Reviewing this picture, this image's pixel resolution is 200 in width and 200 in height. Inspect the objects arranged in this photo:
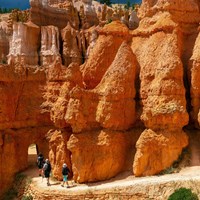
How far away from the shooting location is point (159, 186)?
51.0ft

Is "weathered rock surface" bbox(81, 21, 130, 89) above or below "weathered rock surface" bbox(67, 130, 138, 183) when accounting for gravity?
above

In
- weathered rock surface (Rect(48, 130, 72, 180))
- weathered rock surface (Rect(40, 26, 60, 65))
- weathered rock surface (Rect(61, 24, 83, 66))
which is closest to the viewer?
weathered rock surface (Rect(48, 130, 72, 180))

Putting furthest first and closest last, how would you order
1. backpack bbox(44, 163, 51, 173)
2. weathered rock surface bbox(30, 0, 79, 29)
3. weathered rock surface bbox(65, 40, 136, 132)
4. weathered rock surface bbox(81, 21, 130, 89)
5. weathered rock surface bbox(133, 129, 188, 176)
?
weathered rock surface bbox(30, 0, 79, 29), weathered rock surface bbox(81, 21, 130, 89), backpack bbox(44, 163, 51, 173), weathered rock surface bbox(65, 40, 136, 132), weathered rock surface bbox(133, 129, 188, 176)

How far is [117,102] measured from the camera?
60.5 feet

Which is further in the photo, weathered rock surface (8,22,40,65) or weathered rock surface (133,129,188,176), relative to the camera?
weathered rock surface (8,22,40,65)

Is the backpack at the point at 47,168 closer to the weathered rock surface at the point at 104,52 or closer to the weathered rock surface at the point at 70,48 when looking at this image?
the weathered rock surface at the point at 104,52

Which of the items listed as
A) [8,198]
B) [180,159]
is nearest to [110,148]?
[180,159]

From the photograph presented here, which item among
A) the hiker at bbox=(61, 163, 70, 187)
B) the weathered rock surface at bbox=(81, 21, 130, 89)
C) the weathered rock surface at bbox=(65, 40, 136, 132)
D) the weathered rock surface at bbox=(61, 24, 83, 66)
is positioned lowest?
the hiker at bbox=(61, 163, 70, 187)

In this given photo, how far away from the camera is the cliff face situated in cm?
1756

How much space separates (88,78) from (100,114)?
375cm

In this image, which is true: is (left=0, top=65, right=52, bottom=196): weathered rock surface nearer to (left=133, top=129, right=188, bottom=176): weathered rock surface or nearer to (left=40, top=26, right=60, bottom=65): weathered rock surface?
(left=133, top=129, right=188, bottom=176): weathered rock surface

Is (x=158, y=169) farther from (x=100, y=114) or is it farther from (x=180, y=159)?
(x=100, y=114)

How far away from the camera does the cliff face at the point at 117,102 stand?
57.6ft

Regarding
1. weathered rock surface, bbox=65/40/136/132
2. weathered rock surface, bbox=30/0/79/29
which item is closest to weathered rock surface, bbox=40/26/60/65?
weathered rock surface, bbox=30/0/79/29
